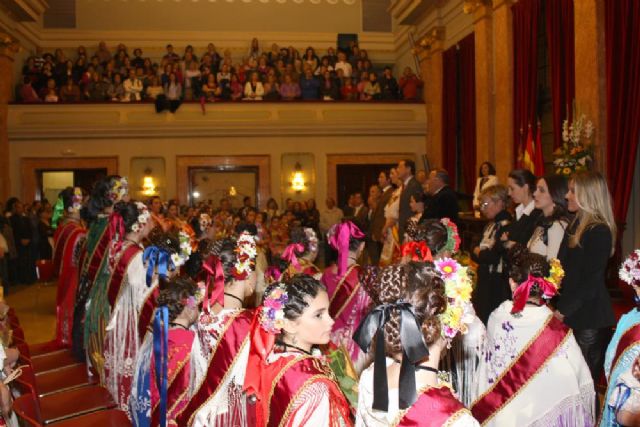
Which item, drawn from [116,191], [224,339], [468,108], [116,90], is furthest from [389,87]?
[224,339]

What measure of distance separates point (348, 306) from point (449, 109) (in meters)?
10.9

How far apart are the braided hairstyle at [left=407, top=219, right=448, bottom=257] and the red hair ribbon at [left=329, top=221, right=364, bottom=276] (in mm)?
518

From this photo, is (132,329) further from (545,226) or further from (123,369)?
(545,226)

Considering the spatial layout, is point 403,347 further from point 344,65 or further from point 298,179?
point 344,65

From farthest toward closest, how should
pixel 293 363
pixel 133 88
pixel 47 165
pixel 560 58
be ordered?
pixel 133 88 < pixel 47 165 < pixel 560 58 < pixel 293 363

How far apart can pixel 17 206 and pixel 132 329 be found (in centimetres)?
812

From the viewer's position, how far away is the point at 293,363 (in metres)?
2.39

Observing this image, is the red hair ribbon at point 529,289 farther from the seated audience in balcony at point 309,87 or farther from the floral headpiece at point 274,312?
the seated audience in balcony at point 309,87

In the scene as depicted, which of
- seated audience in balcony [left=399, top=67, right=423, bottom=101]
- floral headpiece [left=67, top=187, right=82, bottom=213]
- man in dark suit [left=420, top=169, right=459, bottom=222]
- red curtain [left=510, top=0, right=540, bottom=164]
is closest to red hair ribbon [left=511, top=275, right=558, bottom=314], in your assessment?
man in dark suit [left=420, top=169, right=459, bottom=222]

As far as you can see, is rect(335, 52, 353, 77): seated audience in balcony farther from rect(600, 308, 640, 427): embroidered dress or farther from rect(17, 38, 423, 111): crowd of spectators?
rect(600, 308, 640, 427): embroidered dress

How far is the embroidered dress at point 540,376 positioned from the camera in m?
3.32

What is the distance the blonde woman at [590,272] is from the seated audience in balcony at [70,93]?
14333 millimetres

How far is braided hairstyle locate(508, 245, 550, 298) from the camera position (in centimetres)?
335

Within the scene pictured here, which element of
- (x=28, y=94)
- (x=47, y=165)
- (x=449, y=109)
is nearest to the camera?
(x=449, y=109)
